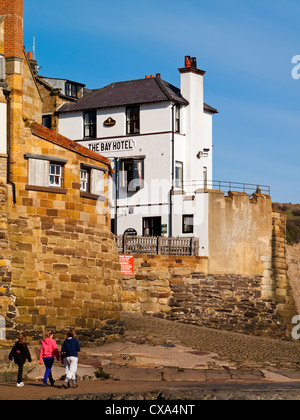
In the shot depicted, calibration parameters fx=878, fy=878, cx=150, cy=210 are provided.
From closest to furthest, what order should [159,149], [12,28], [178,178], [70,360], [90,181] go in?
[70,360], [12,28], [90,181], [159,149], [178,178]

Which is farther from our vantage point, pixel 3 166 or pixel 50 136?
pixel 50 136

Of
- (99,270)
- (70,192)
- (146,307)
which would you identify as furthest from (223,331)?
(70,192)

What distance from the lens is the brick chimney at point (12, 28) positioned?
1312 inches

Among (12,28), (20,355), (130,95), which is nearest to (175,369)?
(20,355)

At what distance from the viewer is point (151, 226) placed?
163 feet

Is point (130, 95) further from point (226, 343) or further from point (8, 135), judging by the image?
point (8, 135)

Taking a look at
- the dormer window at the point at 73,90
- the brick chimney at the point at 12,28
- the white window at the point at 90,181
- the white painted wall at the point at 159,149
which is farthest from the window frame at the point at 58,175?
the dormer window at the point at 73,90

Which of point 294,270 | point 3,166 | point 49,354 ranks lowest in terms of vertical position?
point 49,354

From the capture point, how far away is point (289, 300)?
49.1 meters

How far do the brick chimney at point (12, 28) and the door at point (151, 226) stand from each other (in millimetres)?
18132

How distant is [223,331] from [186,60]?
1760cm

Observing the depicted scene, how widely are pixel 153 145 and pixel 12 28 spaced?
18504mm

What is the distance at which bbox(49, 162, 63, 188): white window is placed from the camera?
3327cm

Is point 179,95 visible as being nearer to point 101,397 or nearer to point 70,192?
point 70,192
